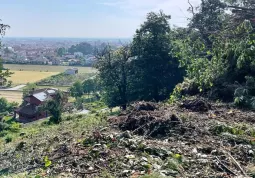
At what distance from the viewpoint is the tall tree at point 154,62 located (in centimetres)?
1788

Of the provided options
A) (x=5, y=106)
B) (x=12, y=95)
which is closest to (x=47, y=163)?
(x=5, y=106)

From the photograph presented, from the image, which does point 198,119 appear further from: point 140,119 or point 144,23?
point 144,23

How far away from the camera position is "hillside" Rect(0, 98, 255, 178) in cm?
384

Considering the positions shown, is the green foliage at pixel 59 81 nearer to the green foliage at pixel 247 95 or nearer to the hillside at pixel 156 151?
the green foliage at pixel 247 95

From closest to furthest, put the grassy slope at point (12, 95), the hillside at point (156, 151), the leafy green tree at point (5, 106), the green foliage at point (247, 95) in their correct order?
the hillside at point (156, 151)
the green foliage at point (247, 95)
the leafy green tree at point (5, 106)
the grassy slope at point (12, 95)

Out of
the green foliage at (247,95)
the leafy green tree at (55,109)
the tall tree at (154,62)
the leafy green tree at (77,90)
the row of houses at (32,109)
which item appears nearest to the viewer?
the green foliage at (247,95)

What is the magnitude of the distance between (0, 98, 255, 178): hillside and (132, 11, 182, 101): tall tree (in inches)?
460

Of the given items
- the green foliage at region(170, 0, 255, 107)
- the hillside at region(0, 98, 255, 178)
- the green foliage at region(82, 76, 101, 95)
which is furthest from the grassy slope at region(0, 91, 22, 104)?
the hillside at region(0, 98, 255, 178)

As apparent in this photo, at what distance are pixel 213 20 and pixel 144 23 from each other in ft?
14.1

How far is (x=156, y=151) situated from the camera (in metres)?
4.38

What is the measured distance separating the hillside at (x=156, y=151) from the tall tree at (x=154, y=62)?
1168 centimetres

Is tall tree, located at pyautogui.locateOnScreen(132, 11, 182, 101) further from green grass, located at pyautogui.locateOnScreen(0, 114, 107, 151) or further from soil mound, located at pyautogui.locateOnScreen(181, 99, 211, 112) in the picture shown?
soil mound, located at pyautogui.locateOnScreen(181, 99, 211, 112)

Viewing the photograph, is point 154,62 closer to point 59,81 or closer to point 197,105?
point 197,105

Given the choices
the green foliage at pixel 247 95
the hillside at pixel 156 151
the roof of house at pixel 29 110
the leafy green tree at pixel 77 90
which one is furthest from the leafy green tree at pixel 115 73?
the leafy green tree at pixel 77 90
